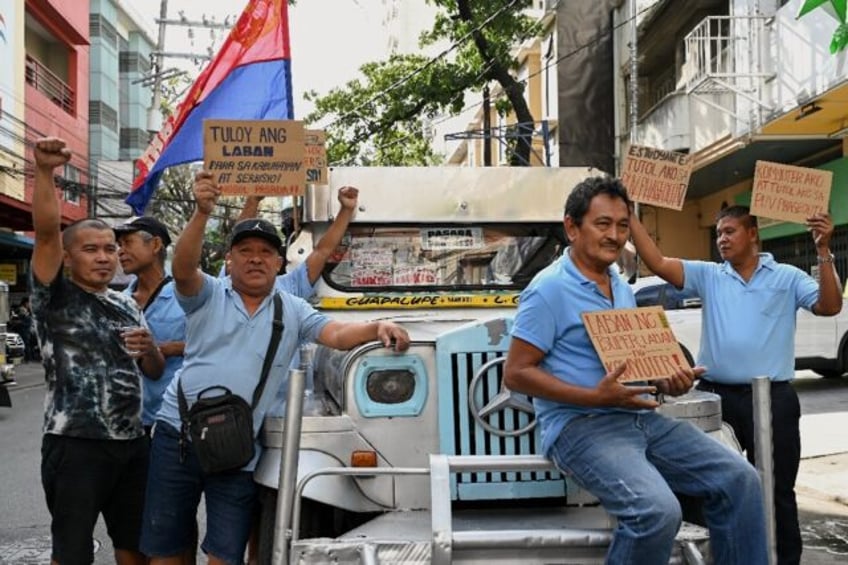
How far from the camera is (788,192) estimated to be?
4738mm

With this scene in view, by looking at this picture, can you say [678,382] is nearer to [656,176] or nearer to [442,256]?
[656,176]

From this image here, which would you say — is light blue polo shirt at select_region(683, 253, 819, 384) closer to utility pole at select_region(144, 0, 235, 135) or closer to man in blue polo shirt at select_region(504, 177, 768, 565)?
man in blue polo shirt at select_region(504, 177, 768, 565)

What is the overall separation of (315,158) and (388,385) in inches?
A: 99.2

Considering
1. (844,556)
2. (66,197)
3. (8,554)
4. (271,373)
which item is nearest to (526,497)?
(271,373)

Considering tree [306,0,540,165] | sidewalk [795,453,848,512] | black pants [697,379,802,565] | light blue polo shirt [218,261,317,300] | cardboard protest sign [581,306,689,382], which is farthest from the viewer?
tree [306,0,540,165]

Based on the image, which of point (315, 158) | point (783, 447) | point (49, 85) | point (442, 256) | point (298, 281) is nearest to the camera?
point (783, 447)

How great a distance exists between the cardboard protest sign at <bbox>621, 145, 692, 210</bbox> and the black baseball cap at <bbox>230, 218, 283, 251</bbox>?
6.21ft

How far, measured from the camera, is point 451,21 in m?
19.5

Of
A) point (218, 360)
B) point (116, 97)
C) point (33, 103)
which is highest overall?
point (116, 97)

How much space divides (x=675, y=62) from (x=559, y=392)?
18.5 m

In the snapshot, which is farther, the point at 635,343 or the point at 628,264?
the point at 628,264

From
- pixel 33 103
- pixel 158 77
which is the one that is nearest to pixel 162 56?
pixel 158 77

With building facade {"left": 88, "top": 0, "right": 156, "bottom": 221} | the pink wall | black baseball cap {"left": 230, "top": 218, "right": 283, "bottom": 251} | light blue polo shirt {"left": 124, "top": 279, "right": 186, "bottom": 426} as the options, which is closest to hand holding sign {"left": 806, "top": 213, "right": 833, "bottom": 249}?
black baseball cap {"left": 230, "top": 218, "right": 283, "bottom": 251}

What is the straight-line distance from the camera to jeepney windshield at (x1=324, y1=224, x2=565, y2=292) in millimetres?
5859
